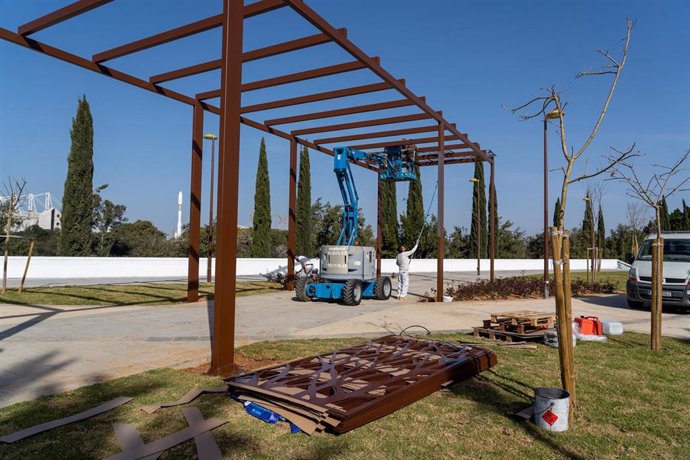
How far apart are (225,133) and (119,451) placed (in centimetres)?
369

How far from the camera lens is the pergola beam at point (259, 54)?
356 inches

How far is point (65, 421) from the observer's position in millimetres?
4223

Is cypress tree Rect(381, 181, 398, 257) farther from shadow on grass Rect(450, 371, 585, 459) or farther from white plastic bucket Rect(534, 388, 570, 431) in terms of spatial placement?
white plastic bucket Rect(534, 388, 570, 431)

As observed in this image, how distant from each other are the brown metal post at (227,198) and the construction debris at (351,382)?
2.31 ft

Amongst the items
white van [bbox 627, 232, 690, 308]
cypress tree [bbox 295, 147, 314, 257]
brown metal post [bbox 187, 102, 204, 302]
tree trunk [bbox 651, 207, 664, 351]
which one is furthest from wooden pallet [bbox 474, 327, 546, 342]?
cypress tree [bbox 295, 147, 314, 257]

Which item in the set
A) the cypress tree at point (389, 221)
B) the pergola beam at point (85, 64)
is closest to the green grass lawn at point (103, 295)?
the pergola beam at point (85, 64)

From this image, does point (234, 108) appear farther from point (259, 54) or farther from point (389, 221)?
point (389, 221)

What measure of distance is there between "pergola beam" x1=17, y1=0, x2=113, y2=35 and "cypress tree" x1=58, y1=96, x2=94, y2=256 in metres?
23.1

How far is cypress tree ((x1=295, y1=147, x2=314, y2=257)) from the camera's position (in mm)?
36562

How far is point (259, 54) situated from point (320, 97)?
276 centimetres

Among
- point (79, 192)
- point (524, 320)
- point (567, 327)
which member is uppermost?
point (79, 192)

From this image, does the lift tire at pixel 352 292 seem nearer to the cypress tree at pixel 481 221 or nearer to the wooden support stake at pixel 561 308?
the wooden support stake at pixel 561 308

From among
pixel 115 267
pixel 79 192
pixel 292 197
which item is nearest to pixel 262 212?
pixel 79 192

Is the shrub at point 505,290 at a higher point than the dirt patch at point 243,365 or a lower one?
higher
